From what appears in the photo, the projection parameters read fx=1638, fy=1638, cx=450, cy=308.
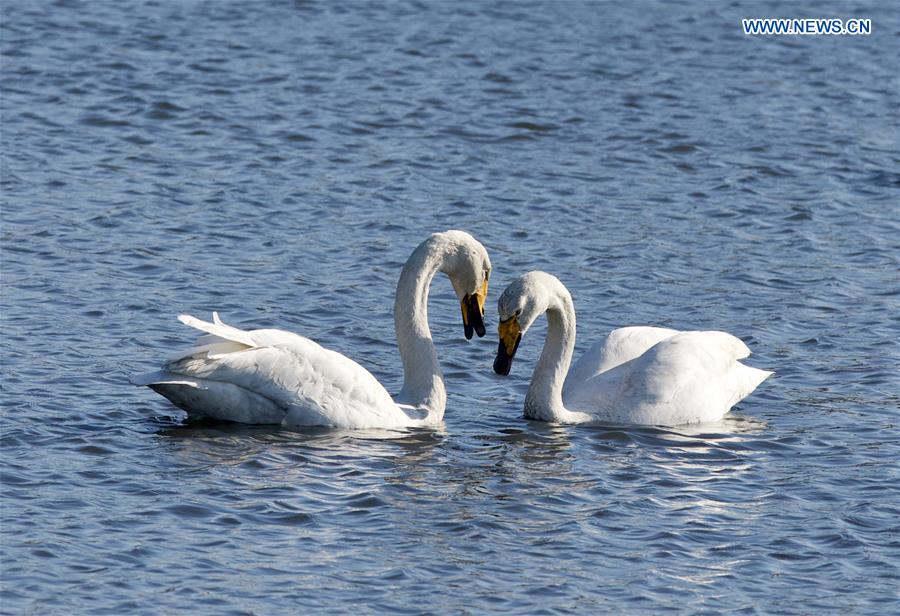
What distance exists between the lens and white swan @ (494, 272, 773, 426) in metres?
11.2

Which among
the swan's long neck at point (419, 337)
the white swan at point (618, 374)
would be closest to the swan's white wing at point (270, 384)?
the swan's long neck at point (419, 337)

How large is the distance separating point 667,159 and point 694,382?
6.98 metres

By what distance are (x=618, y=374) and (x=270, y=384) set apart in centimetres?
253

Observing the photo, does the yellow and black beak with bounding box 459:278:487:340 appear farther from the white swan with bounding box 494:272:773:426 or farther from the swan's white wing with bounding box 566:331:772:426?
the swan's white wing with bounding box 566:331:772:426

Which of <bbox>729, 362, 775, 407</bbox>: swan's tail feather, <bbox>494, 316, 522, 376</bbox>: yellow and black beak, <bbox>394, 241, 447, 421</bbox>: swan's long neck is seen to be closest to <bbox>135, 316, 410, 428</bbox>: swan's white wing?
<bbox>394, 241, 447, 421</bbox>: swan's long neck

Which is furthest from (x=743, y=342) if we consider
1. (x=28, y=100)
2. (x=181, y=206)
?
(x=28, y=100)

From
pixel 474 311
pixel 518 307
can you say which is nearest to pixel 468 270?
pixel 474 311

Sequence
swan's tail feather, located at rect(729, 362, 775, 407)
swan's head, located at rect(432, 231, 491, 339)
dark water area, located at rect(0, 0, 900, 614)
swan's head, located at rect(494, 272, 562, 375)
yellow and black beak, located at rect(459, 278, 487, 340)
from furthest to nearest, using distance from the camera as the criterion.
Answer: swan's tail feather, located at rect(729, 362, 775, 407)
yellow and black beak, located at rect(459, 278, 487, 340)
swan's head, located at rect(432, 231, 491, 339)
swan's head, located at rect(494, 272, 562, 375)
dark water area, located at rect(0, 0, 900, 614)

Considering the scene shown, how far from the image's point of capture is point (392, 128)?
18.4 meters

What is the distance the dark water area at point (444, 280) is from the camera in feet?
27.9

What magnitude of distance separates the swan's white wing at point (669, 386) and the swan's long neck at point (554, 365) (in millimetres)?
226

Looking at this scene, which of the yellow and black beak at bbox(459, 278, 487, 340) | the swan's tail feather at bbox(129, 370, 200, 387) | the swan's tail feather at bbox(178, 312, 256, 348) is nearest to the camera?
the swan's tail feather at bbox(178, 312, 256, 348)

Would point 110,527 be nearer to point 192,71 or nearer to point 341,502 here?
point 341,502

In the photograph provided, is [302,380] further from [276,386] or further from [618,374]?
[618,374]
